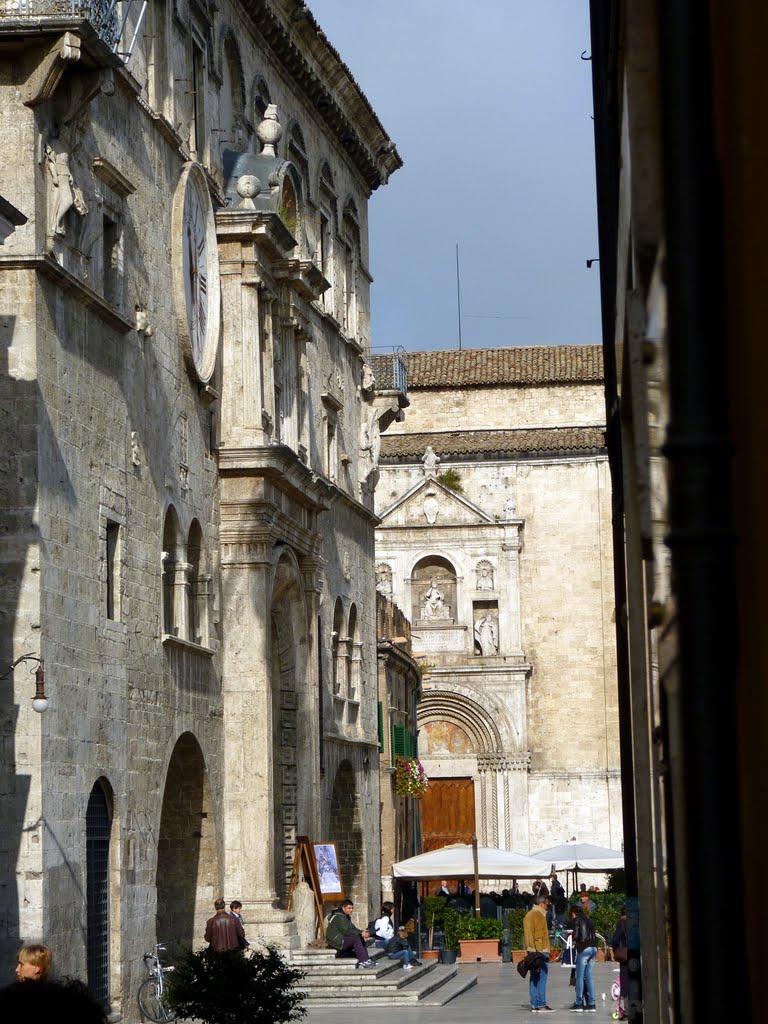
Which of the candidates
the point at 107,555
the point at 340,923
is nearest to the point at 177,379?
the point at 107,555

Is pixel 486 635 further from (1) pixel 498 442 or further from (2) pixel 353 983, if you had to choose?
(2) pixel 353 983

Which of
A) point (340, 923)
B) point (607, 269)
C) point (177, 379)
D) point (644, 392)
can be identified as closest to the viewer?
point (644, 392)

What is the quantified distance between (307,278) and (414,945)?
566 inches

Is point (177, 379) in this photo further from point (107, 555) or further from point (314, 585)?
point (314, 585)

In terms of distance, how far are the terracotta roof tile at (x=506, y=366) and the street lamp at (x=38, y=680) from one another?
43420 millimetres

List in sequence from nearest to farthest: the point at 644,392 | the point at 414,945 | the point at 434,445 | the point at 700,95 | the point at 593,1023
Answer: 1. the point at 700,95
2. the point at 644,392
3. the point at 593,1023
4. the point at 414,945
5. the point at 434,445

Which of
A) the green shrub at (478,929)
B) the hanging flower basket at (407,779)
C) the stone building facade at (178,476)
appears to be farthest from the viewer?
the hanging flower basket at (407,779)

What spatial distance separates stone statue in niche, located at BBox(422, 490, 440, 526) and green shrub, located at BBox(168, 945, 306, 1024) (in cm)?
4039

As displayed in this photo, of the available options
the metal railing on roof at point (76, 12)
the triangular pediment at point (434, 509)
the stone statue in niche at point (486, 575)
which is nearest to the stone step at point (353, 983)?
the metal railing on roof at point (76, 12)

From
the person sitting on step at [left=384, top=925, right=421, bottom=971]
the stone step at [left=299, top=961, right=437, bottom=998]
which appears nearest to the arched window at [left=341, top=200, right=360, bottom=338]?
the person sitting on step at [left=384, top=925, right=421, bottom=971]

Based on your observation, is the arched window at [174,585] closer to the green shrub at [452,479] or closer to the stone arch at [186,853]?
the stone arch at [186,853]

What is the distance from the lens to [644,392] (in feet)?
18.8

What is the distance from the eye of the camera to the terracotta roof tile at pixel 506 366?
204ft

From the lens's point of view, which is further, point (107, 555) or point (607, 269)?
point (107, 555)
